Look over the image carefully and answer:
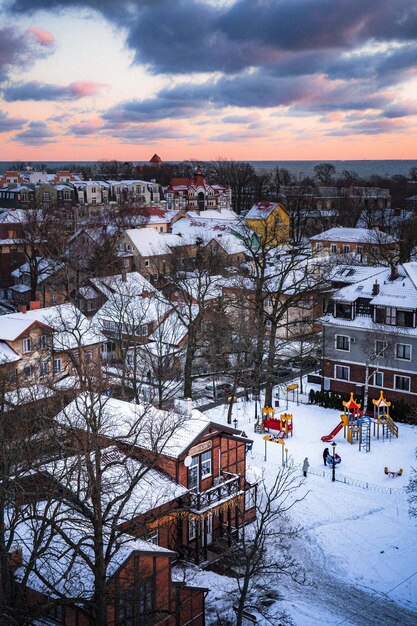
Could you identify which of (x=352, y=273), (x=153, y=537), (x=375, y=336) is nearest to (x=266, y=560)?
(x=153, y=537)

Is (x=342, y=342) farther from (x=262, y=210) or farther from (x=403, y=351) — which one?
(x=262, y=210)

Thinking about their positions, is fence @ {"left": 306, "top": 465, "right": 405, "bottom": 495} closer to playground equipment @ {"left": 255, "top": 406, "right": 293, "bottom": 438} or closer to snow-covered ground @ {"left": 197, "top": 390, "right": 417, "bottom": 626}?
snow-covered ground @ {"left": 197, "top": 390, "right": 417, "bottom": 626}

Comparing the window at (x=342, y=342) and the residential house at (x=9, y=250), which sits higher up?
the residential house at (x=9, y=250)

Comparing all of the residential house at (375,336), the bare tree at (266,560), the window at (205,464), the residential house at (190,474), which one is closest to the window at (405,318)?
the residential house at (375,336)

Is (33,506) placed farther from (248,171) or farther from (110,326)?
(248,171)

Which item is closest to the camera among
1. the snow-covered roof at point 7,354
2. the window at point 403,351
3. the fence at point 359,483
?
the fence at point 359,483

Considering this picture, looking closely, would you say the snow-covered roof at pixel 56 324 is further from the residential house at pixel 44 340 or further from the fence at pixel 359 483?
the fence at pixel 359 483
